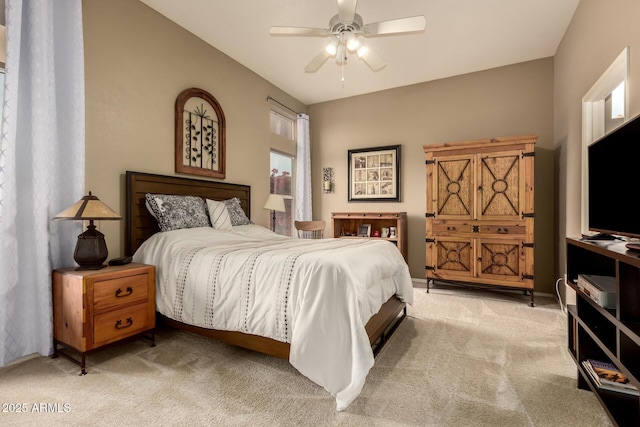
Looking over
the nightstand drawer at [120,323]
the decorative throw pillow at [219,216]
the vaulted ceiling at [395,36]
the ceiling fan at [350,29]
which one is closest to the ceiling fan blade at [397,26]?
the ceiling fan at [350,29]

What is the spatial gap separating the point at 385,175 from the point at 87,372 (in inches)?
168

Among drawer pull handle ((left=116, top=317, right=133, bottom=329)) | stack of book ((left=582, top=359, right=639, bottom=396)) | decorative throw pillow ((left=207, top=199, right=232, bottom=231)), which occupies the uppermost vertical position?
decorative throw pillow ((left=207, top=199, right=232, bottom=231))

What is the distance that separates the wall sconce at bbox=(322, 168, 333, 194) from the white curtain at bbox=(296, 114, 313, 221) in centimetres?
27

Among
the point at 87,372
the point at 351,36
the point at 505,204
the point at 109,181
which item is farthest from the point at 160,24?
the point at 505,204

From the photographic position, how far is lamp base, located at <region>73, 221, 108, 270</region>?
2.13m

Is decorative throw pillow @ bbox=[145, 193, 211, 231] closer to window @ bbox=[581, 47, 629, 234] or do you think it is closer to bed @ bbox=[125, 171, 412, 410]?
bed @ bbox=[125, 171, 412, 410]

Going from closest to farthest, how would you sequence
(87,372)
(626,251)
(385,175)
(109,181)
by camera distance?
(626,251) < (87,372) < (109,181) < (385,175)

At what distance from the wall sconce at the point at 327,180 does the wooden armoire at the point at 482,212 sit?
6.07 feet

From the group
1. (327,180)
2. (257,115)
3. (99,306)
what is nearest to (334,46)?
(257,115)

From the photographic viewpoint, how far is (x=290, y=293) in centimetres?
182

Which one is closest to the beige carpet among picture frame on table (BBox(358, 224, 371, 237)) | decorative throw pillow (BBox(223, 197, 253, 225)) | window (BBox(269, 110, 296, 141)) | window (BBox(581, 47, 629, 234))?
decorative throw pillow (BBox(223, 197, 253, 225))

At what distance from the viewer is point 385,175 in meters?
4.98

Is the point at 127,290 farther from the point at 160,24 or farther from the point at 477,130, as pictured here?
the point at 477,130

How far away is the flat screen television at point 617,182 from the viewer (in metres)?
1.33
